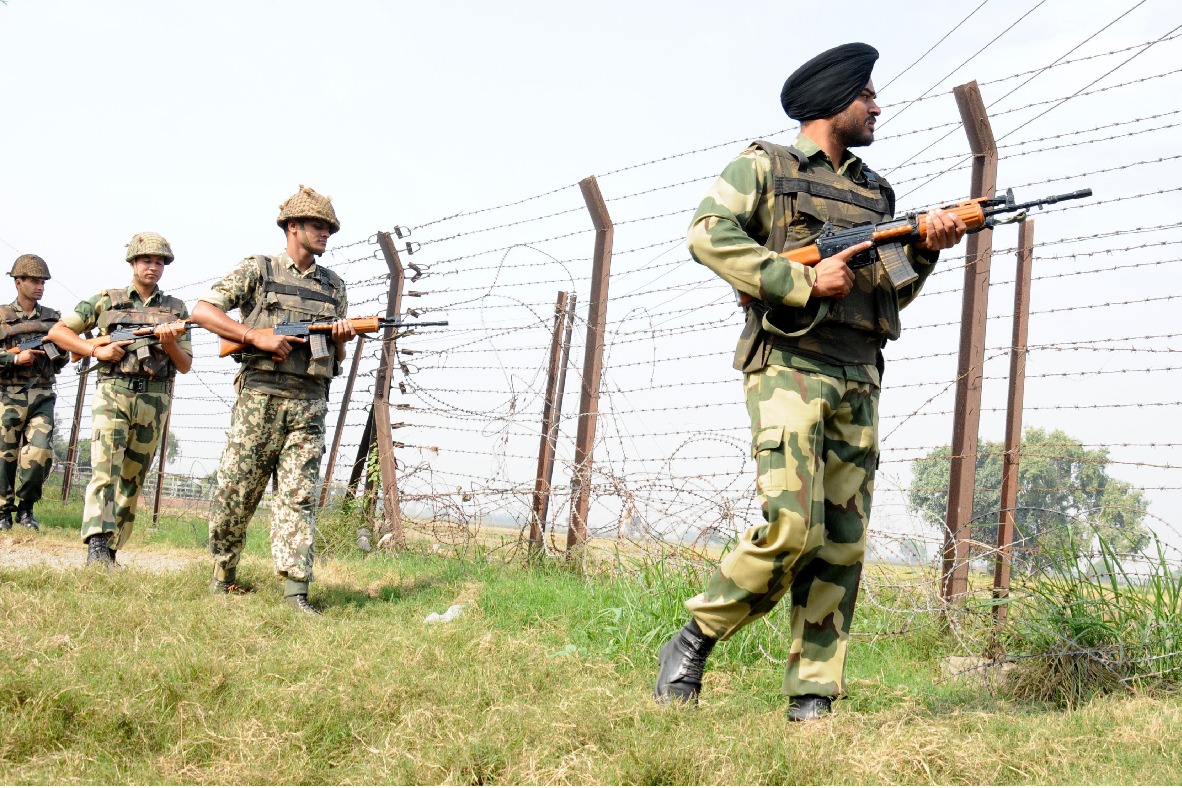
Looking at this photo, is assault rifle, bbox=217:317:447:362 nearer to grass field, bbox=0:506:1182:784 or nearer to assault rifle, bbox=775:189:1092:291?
grass field, bbox=0:506:1182:784

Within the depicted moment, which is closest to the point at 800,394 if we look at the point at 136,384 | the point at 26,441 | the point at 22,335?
the point at 136,384

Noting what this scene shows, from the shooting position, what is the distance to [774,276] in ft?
9.23

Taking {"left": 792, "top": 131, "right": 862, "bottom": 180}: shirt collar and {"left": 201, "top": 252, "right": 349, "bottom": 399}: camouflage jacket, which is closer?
{"left": 792, "top": 131, "right": 862, "bottom": 180}: shirt collar

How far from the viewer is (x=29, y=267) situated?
25.1 ft

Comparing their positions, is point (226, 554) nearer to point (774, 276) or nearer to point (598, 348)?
point (598, 348)

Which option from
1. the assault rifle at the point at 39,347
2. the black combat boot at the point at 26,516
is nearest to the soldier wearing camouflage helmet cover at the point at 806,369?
the assault rifle at the point at 39,347

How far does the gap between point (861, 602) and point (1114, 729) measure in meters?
1.62

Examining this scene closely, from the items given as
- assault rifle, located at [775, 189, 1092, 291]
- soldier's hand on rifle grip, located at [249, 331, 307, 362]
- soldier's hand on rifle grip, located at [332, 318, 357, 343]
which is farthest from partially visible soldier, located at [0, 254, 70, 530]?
assault rifle, located at [775, 189, 1092, 291]

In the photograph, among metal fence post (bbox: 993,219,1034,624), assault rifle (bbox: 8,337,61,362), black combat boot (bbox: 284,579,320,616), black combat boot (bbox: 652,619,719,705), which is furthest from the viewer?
assault rifle (bbox: 8,337,61,362)

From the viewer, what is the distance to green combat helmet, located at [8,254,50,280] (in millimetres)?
7637

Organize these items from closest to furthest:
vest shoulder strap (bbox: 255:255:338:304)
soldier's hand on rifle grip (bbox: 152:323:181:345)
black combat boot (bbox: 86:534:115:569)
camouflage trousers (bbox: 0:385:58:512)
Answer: vest shoulder strap (bbox: 255:255:338:304) → black combat boot (bbox: 86:534:115:569) → soldier's hand on rifle grip (bbox: 152:323:181:345) → camouflage trousers (bbox: 0:385:58:512)

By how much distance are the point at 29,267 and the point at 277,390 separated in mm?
4059

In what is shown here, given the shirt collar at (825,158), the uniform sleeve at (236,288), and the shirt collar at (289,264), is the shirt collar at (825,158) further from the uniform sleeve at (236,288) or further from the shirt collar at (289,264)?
the uniform sleeve at (236,288)

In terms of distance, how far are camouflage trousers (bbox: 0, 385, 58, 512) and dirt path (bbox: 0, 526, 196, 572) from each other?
0.49 metres
